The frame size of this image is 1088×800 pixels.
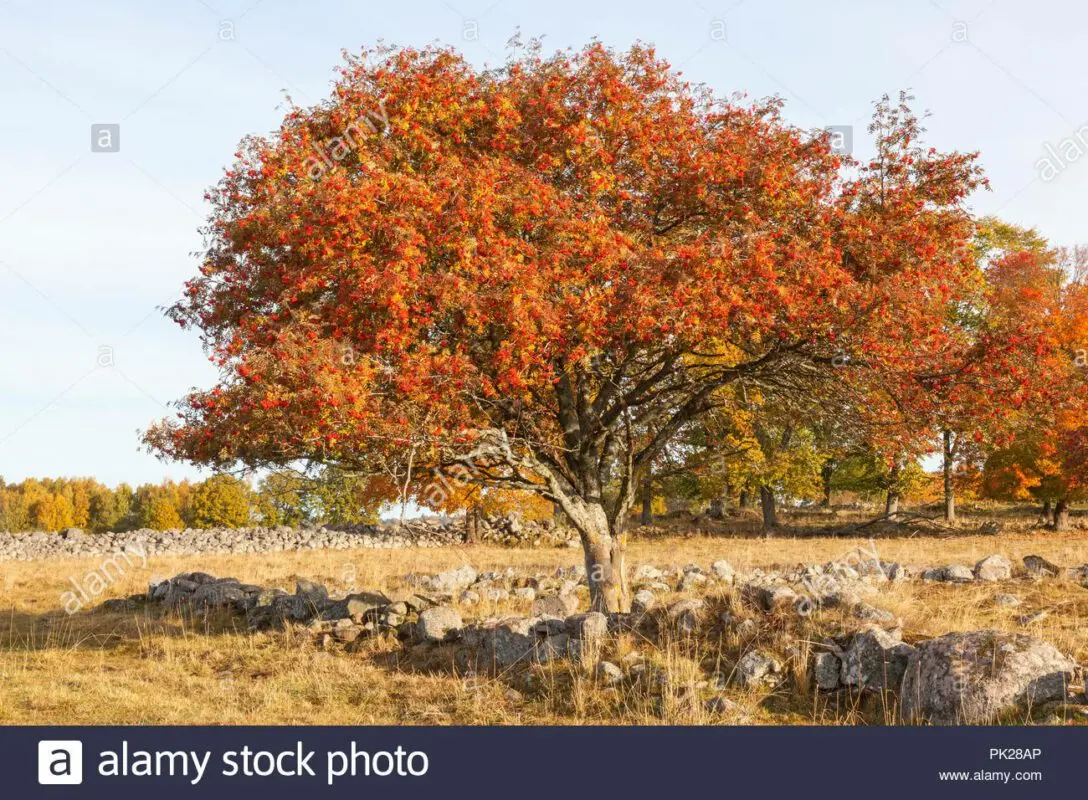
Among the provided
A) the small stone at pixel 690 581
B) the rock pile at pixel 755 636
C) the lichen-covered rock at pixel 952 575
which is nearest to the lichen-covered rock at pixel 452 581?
the rock pile at pixel 755 636

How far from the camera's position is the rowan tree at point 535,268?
11.0m

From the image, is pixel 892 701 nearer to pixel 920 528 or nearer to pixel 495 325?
pixel 495 325

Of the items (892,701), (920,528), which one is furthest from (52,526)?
(892,701)

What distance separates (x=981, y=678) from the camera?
8648 millimetres

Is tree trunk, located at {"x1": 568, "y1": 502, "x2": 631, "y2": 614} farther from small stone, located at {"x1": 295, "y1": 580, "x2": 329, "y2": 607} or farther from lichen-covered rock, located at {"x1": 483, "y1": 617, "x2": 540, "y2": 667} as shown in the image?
small stone, located at {"x1": 295, "y1": 580, "x2": 329, "y2": 607}

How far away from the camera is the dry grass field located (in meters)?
9.86

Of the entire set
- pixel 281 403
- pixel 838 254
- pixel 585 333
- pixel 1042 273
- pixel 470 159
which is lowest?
pixel 281 403

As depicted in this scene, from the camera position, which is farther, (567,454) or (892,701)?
(567,454)

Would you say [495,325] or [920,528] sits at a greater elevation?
[495,325]

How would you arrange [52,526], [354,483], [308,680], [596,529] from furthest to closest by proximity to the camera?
[52,526]
[596,529]
[354,483]
[308,680]

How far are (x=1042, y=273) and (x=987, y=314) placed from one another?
858cm

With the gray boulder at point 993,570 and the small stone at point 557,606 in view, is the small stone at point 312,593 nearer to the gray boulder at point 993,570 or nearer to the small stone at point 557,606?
the small stone at point 557,606

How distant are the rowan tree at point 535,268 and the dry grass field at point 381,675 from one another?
3.02 metres

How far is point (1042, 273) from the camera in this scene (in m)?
37.2
